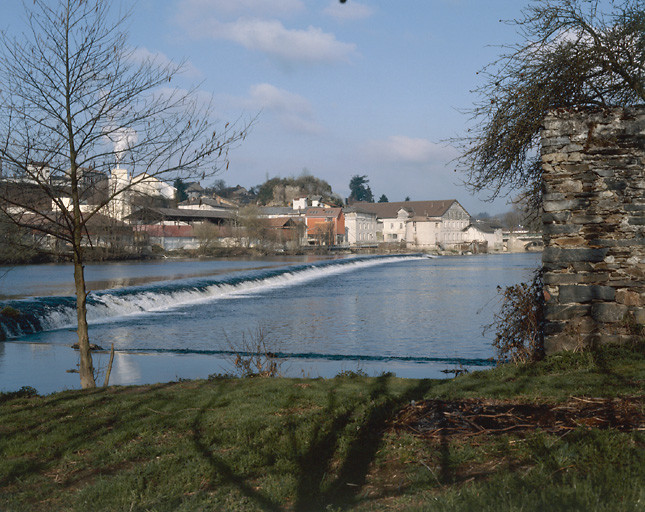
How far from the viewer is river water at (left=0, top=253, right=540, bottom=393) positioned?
14.3 m

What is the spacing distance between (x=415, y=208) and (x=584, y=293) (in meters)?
124

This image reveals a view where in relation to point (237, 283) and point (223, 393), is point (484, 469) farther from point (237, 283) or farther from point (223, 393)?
point (237, 283)

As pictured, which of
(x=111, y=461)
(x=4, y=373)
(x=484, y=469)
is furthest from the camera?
(x=4, y=373)

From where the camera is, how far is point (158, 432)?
5926 millimetres

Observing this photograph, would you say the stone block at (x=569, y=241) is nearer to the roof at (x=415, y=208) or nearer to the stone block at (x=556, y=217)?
the stone block at (x=556, y=217)

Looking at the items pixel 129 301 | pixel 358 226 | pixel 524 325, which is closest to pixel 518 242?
pixel 358 226

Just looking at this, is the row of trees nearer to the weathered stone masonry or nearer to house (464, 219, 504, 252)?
house (464, 219, 504, 252)

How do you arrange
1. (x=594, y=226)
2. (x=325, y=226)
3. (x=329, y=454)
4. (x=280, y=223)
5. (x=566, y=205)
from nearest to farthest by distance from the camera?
(x=329, y=454) < (x=594, y=226) < (x=566, y=205) < (x=280, y=223) < (x=325, y=226)

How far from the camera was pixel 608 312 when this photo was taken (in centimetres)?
779

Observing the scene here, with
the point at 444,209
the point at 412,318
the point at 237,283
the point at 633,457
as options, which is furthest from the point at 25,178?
the point at 444,209

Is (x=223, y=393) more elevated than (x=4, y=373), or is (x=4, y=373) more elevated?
(x=223, y=393)

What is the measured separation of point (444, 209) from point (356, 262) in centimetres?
6066

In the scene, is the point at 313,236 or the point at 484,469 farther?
the point at 313,236

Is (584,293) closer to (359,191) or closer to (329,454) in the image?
(329,454)
